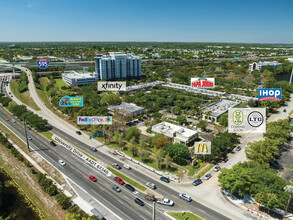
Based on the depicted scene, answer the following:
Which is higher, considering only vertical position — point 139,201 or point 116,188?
point 116,188

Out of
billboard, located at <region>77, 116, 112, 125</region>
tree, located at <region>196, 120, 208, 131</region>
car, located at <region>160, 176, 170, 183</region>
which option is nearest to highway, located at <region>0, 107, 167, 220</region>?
car, located at <region>160, 176, 170, 183</region>

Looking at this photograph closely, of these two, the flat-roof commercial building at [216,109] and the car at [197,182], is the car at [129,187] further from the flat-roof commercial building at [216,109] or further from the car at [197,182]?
the flat-roof commercial building at [216,109]

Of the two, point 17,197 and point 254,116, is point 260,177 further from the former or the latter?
point 17,197

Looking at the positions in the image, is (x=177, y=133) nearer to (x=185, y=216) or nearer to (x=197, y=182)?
(x=197, y=182)

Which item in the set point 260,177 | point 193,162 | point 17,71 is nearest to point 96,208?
point 193,162

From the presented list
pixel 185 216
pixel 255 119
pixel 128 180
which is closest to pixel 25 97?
pixel 128 180

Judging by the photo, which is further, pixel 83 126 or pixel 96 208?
pixel 83 126

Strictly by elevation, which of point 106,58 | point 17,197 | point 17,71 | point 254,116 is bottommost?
point 17,197
